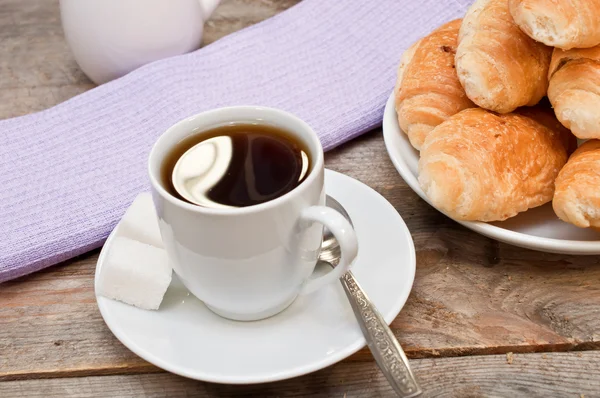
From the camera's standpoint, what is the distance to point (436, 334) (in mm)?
814

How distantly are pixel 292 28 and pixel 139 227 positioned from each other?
0.70 metres

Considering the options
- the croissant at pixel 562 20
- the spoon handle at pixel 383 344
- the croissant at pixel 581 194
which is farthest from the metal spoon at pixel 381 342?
the croissant at pixel 562 20

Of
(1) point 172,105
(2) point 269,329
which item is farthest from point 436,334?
(1) point 172,105

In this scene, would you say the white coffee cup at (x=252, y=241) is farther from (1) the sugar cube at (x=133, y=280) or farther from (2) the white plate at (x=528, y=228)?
(2) the white plate at (x=528, y=228)

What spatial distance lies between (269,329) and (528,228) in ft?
1.28

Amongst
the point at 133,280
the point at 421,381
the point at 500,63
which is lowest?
the point at 421,381

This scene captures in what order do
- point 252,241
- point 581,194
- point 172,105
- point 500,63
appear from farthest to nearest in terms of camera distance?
point 172,105
point 500,63
point 581,194
point 252,241

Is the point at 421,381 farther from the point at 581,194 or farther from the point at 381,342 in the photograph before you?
the point at 581,194

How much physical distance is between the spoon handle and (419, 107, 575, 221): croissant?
19cm

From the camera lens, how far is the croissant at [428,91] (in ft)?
3.22

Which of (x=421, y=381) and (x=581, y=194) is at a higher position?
(x=581, y=194)

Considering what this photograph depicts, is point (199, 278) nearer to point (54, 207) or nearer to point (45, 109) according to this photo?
point (54, 207)

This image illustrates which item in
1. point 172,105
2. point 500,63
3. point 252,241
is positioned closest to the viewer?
point 252,241

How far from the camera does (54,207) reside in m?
1.01
